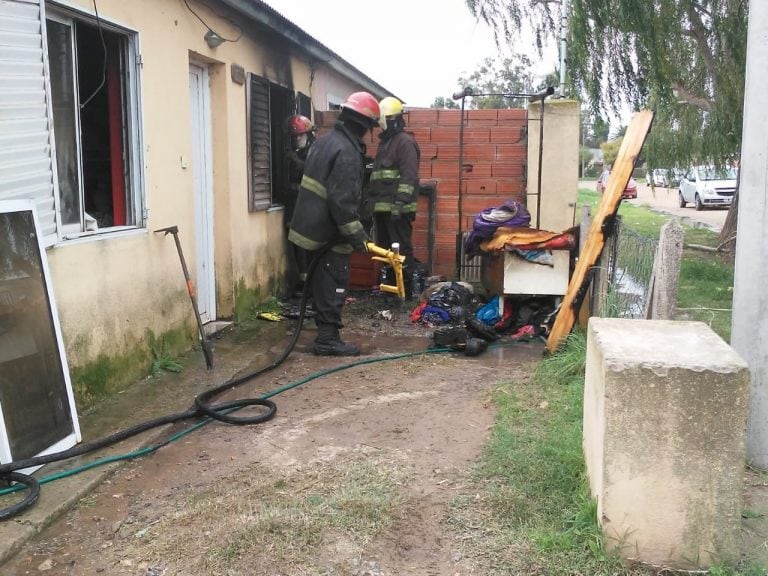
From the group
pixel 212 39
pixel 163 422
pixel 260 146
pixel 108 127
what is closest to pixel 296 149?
pixel 260 146

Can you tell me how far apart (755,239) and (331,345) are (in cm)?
364

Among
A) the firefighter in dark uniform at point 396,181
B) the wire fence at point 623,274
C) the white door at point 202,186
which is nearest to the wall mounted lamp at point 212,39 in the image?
the white door at point 202,186

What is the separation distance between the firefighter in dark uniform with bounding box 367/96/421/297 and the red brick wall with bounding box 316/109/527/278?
1013 millimetres

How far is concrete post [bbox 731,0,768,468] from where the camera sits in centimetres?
359

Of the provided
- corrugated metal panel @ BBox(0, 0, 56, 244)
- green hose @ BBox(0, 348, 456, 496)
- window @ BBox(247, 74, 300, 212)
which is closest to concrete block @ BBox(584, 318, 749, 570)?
green hose @ BBox(0, 348, 456, 496)

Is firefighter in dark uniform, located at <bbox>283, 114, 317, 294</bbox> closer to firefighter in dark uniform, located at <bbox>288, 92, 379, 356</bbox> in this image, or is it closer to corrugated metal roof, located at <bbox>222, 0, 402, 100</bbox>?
corrugated metal roof, located at <bbox>222, 0, 402, 100</bbox>

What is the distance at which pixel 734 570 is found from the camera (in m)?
2.69

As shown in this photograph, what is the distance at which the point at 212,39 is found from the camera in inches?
250

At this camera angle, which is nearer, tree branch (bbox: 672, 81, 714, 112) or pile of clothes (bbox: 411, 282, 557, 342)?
pile of clothes (bbox: 411, 282, 557, 342)

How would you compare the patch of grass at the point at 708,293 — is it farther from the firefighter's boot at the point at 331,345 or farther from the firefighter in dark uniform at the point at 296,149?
the firefighter in dark uniform at the point at 296,149

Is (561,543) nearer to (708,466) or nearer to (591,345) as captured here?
(708,466)

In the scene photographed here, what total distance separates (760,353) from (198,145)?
4967 mm

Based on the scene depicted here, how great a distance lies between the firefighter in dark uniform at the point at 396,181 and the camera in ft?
26.9

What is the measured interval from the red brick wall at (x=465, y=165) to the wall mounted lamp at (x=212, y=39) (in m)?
3.30
